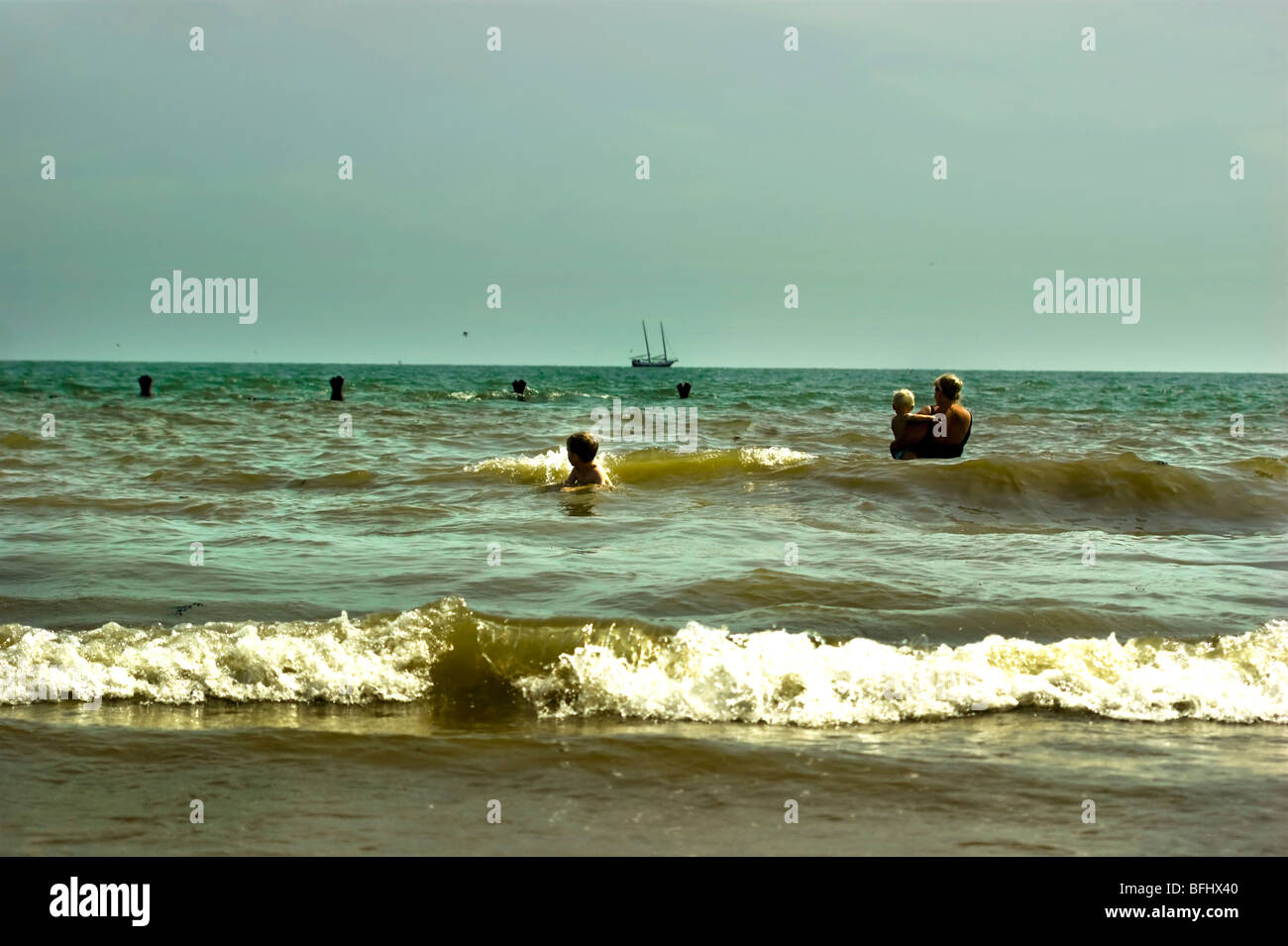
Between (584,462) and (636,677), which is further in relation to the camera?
(584,462)

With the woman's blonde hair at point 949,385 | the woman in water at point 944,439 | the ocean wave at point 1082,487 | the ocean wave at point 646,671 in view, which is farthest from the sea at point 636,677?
the woman in water at point 944,439

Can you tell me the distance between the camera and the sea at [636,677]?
3693mm

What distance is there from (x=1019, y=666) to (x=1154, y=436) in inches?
721

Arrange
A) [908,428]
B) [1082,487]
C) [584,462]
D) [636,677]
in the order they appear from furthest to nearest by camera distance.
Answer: [908,428], [1082,487], [584,462], [636,677]

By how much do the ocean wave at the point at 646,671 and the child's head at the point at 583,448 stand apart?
629cm

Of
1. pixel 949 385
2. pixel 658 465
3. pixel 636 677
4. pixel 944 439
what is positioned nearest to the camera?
pixel 636 677

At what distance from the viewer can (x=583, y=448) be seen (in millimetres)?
12055

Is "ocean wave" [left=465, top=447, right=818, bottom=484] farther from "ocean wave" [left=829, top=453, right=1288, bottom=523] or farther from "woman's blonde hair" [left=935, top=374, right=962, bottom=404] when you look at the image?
"woman's blonde hair" [left=935, top=374, right=962, bottom=404]

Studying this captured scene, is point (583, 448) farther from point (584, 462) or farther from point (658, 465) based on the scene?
point (658, 465)

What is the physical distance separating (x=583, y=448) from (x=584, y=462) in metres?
0.19

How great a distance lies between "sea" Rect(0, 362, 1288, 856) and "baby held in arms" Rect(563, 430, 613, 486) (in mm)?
819

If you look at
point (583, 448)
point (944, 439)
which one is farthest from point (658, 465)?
point (944, 439)

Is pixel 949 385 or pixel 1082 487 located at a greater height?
pixel 949 385
